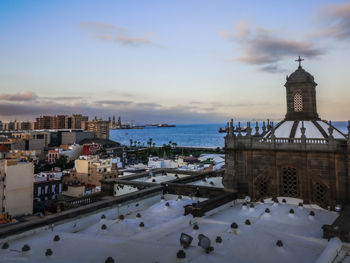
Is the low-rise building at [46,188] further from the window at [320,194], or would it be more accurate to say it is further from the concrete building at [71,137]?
the concrete building at [71,137]

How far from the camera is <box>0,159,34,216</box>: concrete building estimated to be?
48.8 m

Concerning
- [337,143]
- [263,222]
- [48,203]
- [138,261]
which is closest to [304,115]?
[337,143]

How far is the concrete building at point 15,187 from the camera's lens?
4875 cm

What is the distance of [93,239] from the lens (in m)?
13.4

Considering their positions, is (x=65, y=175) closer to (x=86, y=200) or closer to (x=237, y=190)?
(x=86, y=200)

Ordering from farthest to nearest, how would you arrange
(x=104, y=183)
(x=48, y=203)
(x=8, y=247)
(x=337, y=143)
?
(x=48, y=203) → (x=104, y=183) → (x=337, y=143) → (x=8, y=247)

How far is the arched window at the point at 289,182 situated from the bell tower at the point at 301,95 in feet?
18.4

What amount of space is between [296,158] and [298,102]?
6.27 metres

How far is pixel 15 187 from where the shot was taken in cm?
5009

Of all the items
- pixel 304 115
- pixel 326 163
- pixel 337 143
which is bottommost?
pixel 326 163

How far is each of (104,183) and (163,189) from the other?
7.20 metres

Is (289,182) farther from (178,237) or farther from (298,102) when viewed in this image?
(178,237)

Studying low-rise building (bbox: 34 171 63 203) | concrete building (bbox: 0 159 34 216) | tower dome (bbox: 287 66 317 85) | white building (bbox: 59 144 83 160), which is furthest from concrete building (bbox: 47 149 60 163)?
tower dome (bbox: 287 66 317 85)

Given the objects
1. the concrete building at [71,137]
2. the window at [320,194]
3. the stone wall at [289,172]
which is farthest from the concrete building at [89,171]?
the concrete building at [71,137]
